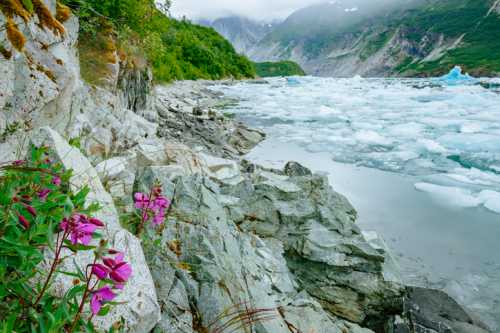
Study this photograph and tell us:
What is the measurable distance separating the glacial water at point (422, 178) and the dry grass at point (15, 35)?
6.06 metres

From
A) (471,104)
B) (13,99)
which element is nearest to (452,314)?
(13,99)

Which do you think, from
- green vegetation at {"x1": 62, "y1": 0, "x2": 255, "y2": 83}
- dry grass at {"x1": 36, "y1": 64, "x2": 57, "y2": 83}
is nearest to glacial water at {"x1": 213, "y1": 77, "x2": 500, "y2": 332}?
green vegetation at {"x1": 62, "y1": 0, "x2": 255, "y2": 83}

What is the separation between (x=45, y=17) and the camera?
13.1ft

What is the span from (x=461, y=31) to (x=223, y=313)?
174m

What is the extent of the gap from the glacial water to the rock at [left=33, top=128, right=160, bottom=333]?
15.9ft

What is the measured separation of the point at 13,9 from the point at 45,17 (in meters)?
0.75

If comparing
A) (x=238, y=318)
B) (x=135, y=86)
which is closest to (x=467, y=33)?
(x=135, y=86)

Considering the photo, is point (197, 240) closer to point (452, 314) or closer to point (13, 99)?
point (13, 99)

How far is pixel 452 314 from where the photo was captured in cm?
450

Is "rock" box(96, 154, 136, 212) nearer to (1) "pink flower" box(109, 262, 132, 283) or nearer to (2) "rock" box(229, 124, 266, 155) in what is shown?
(1) "pink flower" box(109, 262, 132, 283)

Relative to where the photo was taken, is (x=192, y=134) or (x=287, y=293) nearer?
(x=287, y=293)

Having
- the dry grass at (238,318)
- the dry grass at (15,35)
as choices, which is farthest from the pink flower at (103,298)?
the dry grass at (15,35)

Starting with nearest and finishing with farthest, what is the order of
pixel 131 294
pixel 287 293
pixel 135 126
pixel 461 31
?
pixel 131 294, pixel 287 293, pixel 135 126, pixel 461 31

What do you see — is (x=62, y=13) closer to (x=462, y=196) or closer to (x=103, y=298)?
(x=103, y=298)
